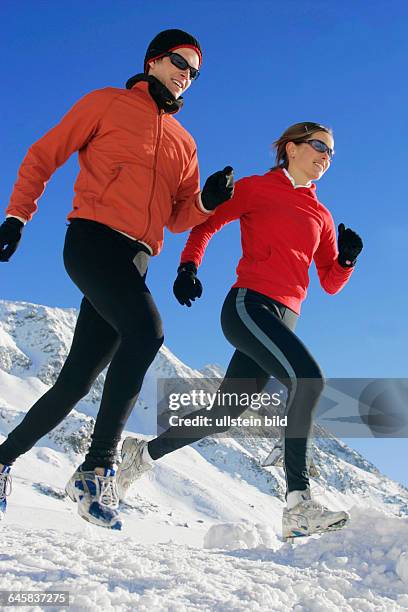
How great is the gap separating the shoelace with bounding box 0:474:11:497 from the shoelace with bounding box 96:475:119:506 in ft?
2.15

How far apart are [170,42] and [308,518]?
2.97 metres

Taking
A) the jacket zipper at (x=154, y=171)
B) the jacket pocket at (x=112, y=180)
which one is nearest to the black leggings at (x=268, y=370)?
the jacket zipper at (x=154, y=171)

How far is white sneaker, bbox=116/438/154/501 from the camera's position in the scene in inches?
169

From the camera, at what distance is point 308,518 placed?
3.28m

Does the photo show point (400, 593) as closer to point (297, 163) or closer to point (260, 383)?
point (260, 383)

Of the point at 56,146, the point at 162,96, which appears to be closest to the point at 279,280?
the point at 162,96

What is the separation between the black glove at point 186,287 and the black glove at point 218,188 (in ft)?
1.69

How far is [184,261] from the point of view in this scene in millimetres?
4352

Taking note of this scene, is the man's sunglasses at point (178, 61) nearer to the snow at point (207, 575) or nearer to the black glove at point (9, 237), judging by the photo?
the black glove at point (9, 237)

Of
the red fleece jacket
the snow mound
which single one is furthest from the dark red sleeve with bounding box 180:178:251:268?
the snow mound

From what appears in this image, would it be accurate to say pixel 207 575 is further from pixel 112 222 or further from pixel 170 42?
pixel 170 42

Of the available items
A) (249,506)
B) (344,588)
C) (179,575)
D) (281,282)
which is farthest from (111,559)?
(249,506)

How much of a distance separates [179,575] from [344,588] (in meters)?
0.82

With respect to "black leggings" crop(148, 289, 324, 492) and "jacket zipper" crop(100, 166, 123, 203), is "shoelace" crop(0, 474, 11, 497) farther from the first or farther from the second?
"jacket zipper" crop(100, 166, 123, 203)
